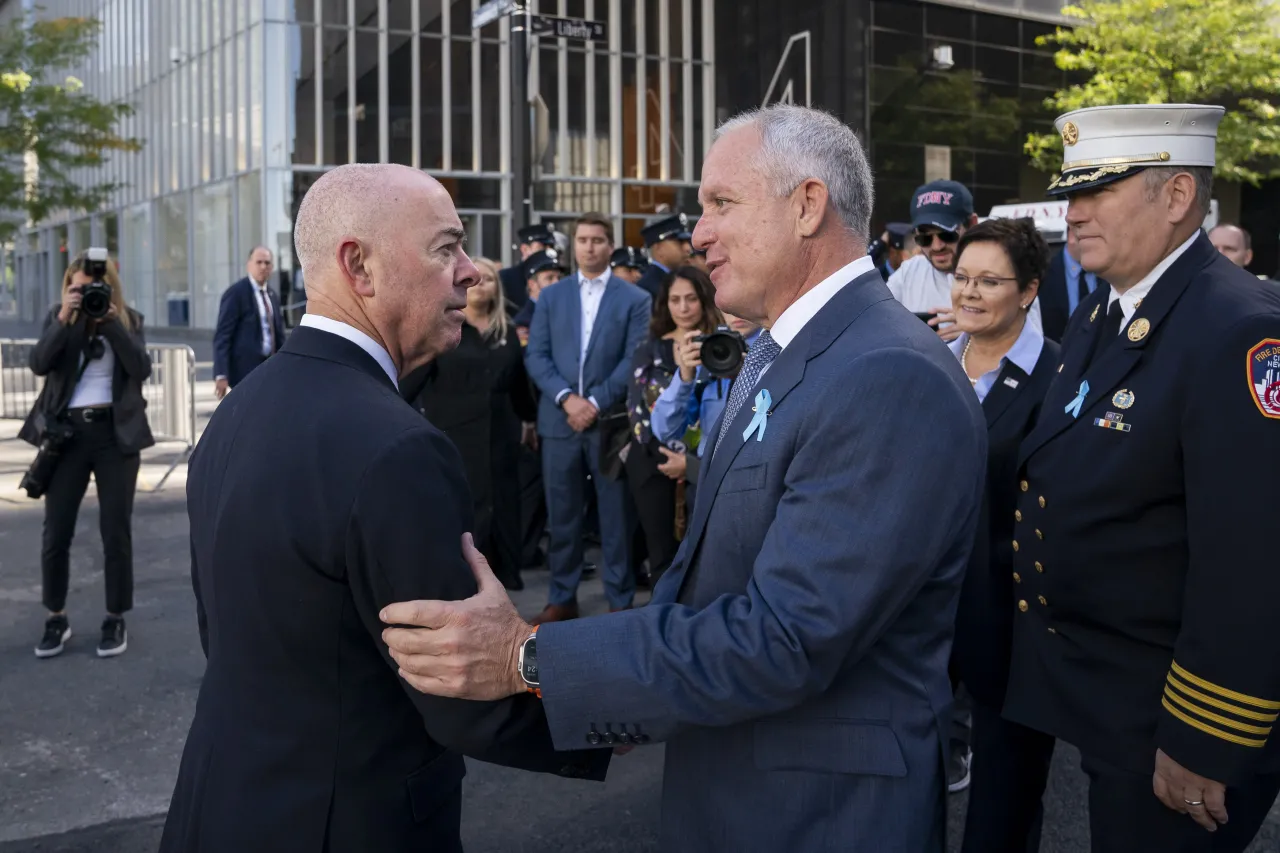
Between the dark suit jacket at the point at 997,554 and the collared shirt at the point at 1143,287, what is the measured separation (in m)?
0.50

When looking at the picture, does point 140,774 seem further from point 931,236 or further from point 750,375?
point 931,236

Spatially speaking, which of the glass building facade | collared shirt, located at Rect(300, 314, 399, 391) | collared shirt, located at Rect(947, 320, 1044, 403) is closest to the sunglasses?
collared shirt, located at Rect(947, 320, 1044, 403)

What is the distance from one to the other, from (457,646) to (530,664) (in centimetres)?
13

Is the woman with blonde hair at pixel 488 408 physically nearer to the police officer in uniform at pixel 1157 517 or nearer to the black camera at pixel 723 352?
the black camera at pixel 723 352

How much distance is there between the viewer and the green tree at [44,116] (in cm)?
1989

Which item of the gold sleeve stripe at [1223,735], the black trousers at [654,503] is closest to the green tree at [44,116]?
the black trousers at [654,503]

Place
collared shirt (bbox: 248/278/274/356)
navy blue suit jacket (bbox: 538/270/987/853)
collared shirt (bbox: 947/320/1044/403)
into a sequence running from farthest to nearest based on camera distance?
collared shirt (bbox: 248/278/274/356), collared shirt (bbox: 947/320/1044/403), navy blue suit jacket (bbox: 538/270/987/853)

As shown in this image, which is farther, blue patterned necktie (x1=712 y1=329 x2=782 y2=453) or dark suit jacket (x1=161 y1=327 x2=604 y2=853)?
blue patterned necktie (x1=712 y1=329 x2=782 y2=453)

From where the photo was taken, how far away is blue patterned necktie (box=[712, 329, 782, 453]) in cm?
218

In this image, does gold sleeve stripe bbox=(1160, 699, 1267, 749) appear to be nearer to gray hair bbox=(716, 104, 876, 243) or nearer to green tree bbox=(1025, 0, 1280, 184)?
gray hair bbox=(716, 104, 876, 243)

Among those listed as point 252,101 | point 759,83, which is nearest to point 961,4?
point 759,83

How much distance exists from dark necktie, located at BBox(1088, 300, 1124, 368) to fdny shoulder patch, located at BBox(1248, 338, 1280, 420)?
40 cm

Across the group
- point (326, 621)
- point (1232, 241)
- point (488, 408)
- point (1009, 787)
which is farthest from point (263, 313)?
point (326, 621)

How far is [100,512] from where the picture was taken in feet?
20.3
